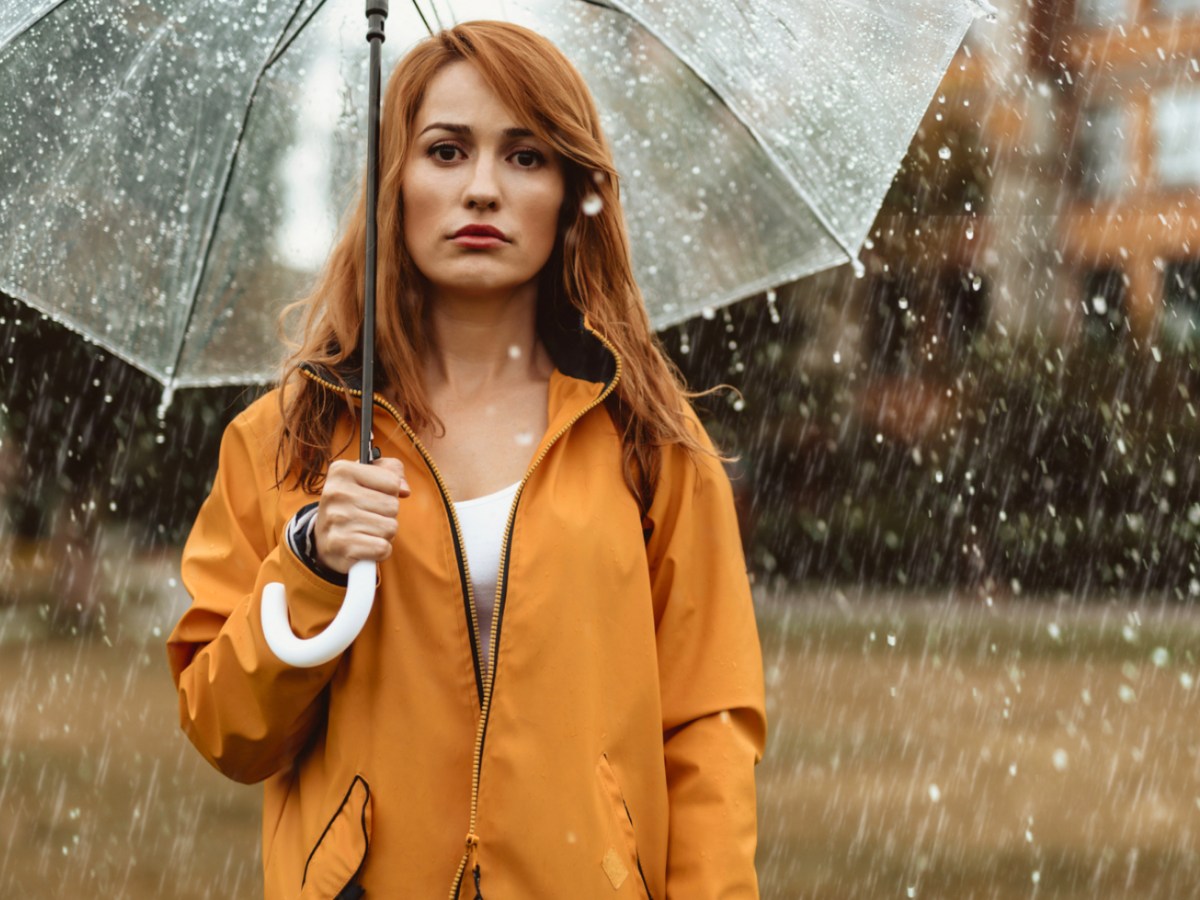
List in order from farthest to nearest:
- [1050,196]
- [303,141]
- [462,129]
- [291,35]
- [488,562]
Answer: [1050,196]
[303,141]
[291,35]
[462,129]
[488,562]

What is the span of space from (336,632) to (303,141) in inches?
51.0

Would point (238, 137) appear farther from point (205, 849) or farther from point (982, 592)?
point (982, 592)

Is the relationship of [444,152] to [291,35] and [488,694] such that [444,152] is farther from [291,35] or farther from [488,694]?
[488,694]

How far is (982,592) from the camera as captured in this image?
19016 millimetres

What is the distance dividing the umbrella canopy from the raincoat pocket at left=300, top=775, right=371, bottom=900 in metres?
1.18

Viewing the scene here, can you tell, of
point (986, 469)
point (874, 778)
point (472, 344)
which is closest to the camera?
point (472, 344)

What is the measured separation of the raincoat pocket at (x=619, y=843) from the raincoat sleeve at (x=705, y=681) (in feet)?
0.29

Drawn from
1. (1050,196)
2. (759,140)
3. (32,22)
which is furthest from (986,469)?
(32,22)

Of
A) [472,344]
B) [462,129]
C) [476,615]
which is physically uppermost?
[462,129]

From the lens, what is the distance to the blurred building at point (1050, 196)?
1997 centimetres

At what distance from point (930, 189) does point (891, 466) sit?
3943mm

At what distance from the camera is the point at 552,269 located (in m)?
2.55

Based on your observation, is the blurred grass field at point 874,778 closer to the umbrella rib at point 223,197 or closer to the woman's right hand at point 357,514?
the umbrella rib at point 223,197

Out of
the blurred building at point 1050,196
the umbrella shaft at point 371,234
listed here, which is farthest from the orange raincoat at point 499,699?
the blurred building at point 1050,196
